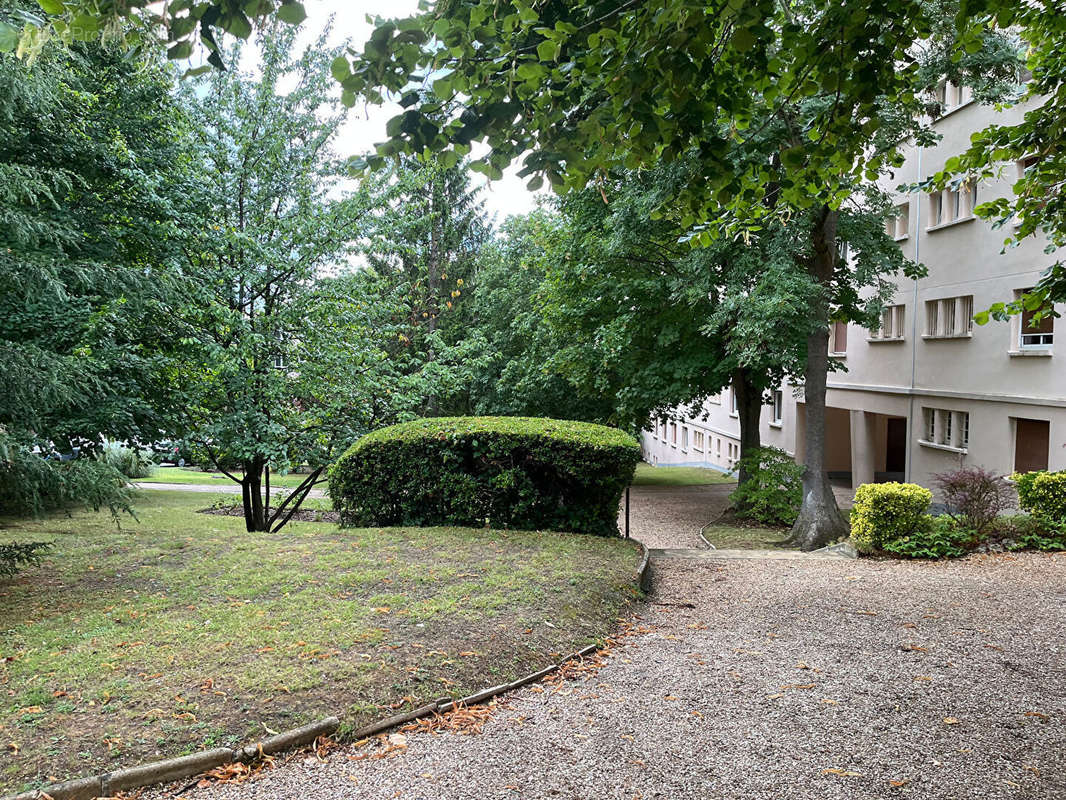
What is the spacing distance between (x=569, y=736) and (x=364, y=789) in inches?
45.4

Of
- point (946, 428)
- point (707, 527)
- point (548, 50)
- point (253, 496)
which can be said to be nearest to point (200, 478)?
point (253, 496)

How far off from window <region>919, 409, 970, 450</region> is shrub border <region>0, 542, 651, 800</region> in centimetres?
1796

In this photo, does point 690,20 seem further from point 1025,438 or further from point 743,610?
point 1025,438

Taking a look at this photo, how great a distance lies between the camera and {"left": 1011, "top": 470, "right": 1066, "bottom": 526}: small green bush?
10586 millimetres

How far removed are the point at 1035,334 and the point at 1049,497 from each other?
24.5 ft

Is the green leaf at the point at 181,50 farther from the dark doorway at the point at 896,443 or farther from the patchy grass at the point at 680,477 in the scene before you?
the dark doorway at the point at 896,443

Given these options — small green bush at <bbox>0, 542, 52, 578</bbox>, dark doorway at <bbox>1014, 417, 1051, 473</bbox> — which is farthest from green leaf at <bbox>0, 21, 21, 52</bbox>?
dark doorway at <bbox>1014, 417, 1051, 473</bbox>

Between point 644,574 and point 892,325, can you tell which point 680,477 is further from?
point 644,574

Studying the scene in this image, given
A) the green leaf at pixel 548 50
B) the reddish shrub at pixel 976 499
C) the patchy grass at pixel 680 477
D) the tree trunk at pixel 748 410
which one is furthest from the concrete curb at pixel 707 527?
the green leaf at pixel 548 50

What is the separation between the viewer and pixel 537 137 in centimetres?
406

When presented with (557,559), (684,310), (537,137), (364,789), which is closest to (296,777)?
(364,789)

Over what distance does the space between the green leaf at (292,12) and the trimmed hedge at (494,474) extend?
6727 millimetres

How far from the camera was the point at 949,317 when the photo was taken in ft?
65.1

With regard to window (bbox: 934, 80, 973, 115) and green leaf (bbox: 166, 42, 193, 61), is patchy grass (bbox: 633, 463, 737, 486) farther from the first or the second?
green leaf (bbox: 166, 42, 193, 61)
